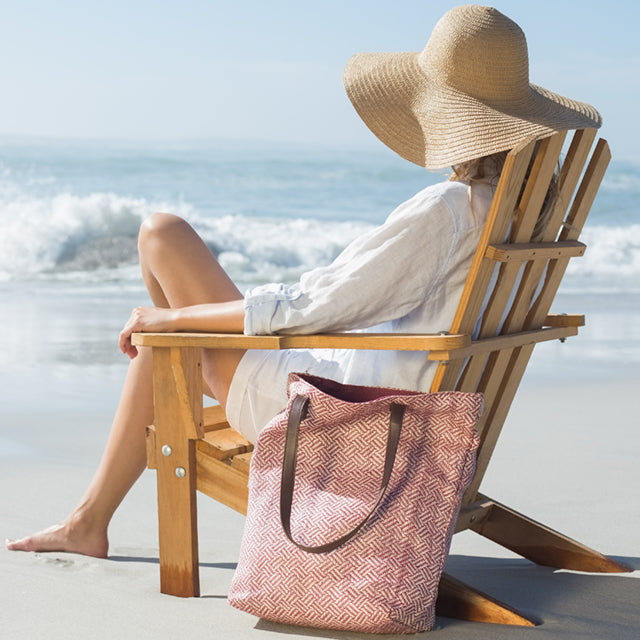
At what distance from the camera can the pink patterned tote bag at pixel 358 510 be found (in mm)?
1919

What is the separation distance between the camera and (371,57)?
228cm

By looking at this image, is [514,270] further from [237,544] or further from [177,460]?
[237,544]

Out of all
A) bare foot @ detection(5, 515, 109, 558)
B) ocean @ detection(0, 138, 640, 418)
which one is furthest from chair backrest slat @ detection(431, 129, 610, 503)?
ocean @ detection(0, 138, 640, 418)

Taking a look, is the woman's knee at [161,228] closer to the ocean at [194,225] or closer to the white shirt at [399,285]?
the white shirt at [399,285]

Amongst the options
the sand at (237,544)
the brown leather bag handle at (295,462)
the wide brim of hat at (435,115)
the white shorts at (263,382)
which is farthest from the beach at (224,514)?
the wide brim of hat at (435,115)

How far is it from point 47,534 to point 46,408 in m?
2.04

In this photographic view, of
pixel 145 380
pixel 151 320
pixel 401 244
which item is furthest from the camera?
pixel 145 380

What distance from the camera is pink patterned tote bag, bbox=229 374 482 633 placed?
6.30 ft

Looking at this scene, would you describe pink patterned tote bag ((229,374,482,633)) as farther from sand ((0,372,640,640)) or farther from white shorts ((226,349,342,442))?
white shorts ((226,349,342,442))

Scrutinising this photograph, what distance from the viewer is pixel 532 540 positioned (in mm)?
2604

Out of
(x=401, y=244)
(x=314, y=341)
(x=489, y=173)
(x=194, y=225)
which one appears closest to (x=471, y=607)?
(x=314, y=341)

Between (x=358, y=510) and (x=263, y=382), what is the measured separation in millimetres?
448

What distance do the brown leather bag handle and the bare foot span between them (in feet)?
2.81

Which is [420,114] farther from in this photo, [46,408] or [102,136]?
[102,136]
